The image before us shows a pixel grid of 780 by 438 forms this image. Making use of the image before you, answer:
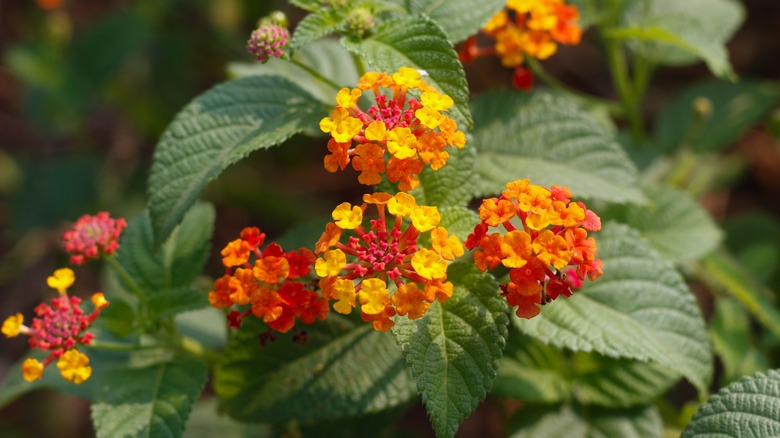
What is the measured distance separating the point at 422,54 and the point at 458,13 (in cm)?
28

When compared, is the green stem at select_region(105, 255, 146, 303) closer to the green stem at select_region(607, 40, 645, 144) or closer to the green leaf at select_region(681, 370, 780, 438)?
the green leaf at select_region(681, 370, 780, 438)

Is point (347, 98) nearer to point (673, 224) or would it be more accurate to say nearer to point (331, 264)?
point (331, 264)

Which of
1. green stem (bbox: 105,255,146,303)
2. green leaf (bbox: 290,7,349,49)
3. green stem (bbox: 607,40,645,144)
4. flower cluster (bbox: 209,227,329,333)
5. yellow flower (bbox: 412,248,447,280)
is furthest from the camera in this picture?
green stem (bbox: 607,40,645,144)

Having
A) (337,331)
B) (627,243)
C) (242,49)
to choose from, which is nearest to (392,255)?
(337,331)

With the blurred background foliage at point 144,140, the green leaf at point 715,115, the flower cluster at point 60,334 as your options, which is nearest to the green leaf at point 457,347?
the flower cluster at point 60,334

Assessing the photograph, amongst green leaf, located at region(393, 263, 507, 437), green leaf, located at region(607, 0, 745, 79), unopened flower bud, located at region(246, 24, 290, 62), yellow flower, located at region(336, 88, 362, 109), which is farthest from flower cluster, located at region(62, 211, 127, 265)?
green leaf, located at region(607, 0, 745, 79)

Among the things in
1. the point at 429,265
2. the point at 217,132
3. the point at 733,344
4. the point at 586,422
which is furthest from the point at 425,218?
the point at 733,344

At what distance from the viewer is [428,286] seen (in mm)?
1478

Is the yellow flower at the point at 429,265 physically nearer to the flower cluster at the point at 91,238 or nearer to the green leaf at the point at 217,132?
the green leaf at the point at 217,132

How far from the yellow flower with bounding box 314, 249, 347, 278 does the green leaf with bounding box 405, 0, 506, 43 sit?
27.4 inches

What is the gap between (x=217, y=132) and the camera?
189 centimetres

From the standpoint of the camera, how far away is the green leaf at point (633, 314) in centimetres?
181

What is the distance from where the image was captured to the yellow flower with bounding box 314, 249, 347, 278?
1.49m

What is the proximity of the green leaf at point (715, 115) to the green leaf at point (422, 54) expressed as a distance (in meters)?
1.49
